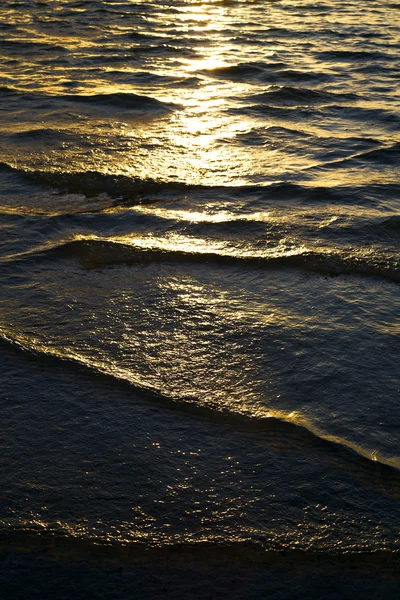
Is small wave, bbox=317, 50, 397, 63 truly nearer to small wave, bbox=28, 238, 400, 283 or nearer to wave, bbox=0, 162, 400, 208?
wave, bbox=0, 162, 400, 208

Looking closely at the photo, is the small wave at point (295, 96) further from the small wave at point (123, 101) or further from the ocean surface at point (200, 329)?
the small wave at point (123, 101)

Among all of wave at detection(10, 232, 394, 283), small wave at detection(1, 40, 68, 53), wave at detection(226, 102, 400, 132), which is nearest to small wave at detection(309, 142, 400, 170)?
wave at detection(226, 102, 400, 132)

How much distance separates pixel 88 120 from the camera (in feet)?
22.5

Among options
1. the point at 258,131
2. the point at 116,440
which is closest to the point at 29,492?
the point at 116,440

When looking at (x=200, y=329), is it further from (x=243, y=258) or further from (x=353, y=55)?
(x=353, y=55)

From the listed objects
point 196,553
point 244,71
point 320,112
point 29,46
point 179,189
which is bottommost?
point 196,553

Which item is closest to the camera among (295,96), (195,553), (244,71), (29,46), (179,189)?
(195,553)

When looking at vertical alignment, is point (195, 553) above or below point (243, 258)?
below

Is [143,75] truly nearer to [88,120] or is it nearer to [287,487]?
[88,120]

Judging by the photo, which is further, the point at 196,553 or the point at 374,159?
the point at 374,159

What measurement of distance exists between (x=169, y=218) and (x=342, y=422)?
85.9 inches

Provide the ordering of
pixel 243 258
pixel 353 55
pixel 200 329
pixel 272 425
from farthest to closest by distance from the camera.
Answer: pixel 353 55 < pixel 243 258 < pixel 200 329 < pixel 272 425

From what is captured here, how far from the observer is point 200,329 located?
11.5 feet

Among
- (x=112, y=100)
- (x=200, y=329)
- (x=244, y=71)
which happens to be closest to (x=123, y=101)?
(x=112, y=100)
